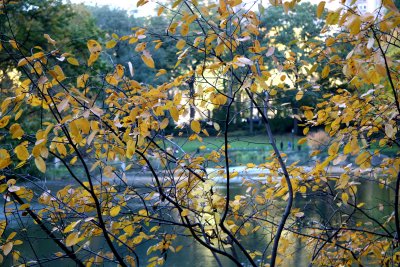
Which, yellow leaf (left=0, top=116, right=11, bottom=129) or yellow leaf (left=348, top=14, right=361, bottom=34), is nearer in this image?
yellow leaf (left=348, top=14, right=361, bottom=34)

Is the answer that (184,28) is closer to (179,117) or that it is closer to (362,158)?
(179,117)

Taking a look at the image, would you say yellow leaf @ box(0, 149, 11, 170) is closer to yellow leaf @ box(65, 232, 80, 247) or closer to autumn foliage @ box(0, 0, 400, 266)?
autumn foliage @ box(0, 0, 400, 266)

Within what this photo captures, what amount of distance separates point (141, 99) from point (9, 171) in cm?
57

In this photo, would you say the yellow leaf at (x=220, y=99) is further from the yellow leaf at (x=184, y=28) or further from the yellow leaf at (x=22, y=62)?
the yellow leaf at (x=22, y=62)

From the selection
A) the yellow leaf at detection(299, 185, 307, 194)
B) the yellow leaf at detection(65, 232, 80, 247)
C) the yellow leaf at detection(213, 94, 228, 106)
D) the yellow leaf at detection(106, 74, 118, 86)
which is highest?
the yellow leaf at detection(106, 74, 118, 86)

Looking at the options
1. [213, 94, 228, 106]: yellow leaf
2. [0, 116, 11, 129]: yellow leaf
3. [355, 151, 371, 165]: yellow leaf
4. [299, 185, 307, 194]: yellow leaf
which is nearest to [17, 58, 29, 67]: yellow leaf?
[0, 116, 11, 129]: yellow leaf

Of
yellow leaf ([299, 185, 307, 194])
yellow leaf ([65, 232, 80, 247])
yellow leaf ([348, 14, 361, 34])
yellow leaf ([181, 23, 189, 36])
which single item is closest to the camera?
yellow leaf ([348, 14, 361, 34])

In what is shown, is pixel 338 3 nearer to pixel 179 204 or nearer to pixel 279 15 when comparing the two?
pixel 179 204

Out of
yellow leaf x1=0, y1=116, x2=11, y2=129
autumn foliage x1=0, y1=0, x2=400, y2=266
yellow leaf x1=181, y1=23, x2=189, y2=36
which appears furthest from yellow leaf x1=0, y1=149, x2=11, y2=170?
yellow leaf x1=181, y1=23, x2=189, y2=36

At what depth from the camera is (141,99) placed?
6.66 ft

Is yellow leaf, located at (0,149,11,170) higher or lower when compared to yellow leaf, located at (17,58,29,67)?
lower

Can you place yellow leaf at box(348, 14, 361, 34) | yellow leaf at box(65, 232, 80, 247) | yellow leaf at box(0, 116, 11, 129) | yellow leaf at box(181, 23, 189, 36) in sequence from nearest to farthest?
yellow leaf at box(348, 14, 361, 34) → yellow leaf at box(65, 232, 80, 247) → yellow leaf at box(0, 116, 11, 129) → yellow leaf at box(181, 23, 189, 36)

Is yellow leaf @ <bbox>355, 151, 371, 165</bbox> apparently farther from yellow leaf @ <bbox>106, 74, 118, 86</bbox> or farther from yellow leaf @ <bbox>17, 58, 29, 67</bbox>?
yellow leaf @ <bbox>17, 58, 29, 67</bbox>

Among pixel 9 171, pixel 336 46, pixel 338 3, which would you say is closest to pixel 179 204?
pixel 9 171
